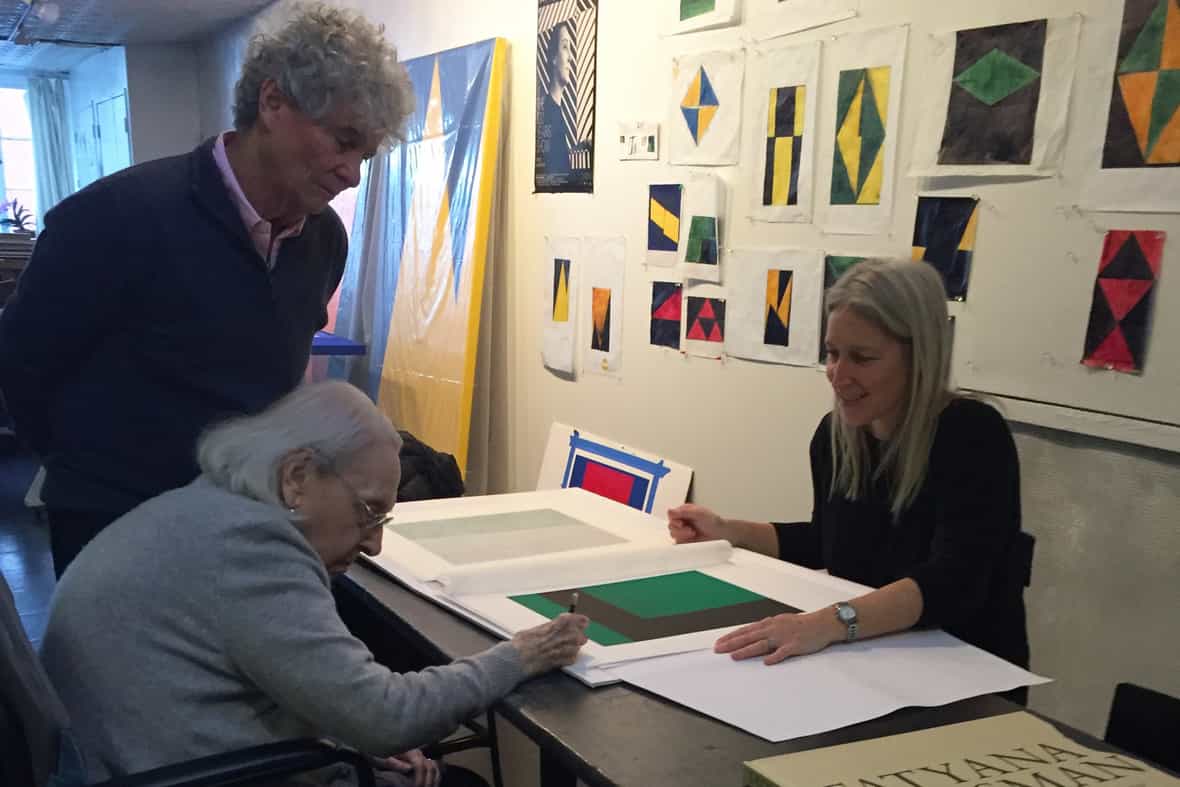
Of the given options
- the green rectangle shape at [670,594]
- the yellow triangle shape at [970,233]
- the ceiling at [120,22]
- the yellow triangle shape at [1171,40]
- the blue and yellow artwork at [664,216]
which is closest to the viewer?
the green rectangle shape at [670,594]

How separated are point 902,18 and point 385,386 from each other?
7.94ft

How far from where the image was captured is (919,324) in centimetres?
143

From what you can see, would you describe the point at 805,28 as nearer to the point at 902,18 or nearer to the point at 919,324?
the point at 902,18

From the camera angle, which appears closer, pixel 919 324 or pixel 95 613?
pixel 95 613

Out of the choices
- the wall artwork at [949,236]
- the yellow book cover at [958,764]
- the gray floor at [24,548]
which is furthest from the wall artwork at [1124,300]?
→ the gray floor at [24,548]

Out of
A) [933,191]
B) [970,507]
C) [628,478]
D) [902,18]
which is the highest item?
[902,18]

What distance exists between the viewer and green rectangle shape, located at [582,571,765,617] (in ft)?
4.50

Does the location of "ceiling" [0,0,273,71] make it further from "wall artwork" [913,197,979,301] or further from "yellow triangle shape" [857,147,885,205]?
"wall artwork" [913,197,979,301]

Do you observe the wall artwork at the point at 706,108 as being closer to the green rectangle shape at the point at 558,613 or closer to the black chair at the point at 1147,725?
the green rectangle shape at the point at 558,613

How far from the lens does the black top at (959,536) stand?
1.32m

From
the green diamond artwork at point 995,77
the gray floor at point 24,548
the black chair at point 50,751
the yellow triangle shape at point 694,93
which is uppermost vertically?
the yellow triangle shape at point 694,93

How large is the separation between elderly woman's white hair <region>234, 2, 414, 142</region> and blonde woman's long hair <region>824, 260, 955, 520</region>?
753 mm

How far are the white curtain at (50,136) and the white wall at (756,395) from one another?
20.6ft

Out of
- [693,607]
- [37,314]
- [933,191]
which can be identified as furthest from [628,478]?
[37,314]
